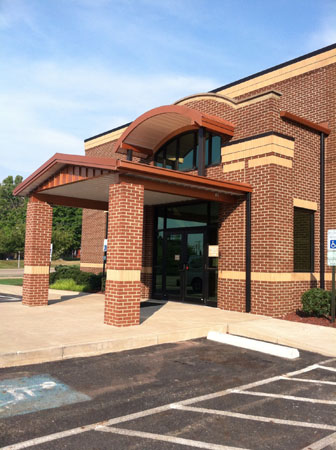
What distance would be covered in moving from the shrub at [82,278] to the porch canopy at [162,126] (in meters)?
6.25

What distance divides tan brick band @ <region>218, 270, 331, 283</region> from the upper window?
3.82 m

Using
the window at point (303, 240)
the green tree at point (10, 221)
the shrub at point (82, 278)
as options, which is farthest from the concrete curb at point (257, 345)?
the green tree at point (10, 221)

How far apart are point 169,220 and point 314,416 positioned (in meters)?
11.0

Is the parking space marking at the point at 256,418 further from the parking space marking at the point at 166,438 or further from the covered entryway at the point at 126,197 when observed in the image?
the covered entryway at the point at 126,197

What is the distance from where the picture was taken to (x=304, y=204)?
13141 mm

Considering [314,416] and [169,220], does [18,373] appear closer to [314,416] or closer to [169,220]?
[314,416]

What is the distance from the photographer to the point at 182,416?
468 cm

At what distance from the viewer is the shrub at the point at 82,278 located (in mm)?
18906

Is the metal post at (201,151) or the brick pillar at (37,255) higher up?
the metal post at (201,151)

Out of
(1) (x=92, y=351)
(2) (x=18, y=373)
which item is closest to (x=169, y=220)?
(1) (x=92, y=351)

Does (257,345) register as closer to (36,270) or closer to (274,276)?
(274,276)

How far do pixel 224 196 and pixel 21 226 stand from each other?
1862 inches

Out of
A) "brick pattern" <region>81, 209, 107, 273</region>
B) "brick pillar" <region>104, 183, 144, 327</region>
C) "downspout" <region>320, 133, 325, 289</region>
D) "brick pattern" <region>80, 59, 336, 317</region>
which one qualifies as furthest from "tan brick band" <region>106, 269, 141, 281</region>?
"brick pattern" <region>81, 209, 107, 273</region>

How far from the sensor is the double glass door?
557 inches
